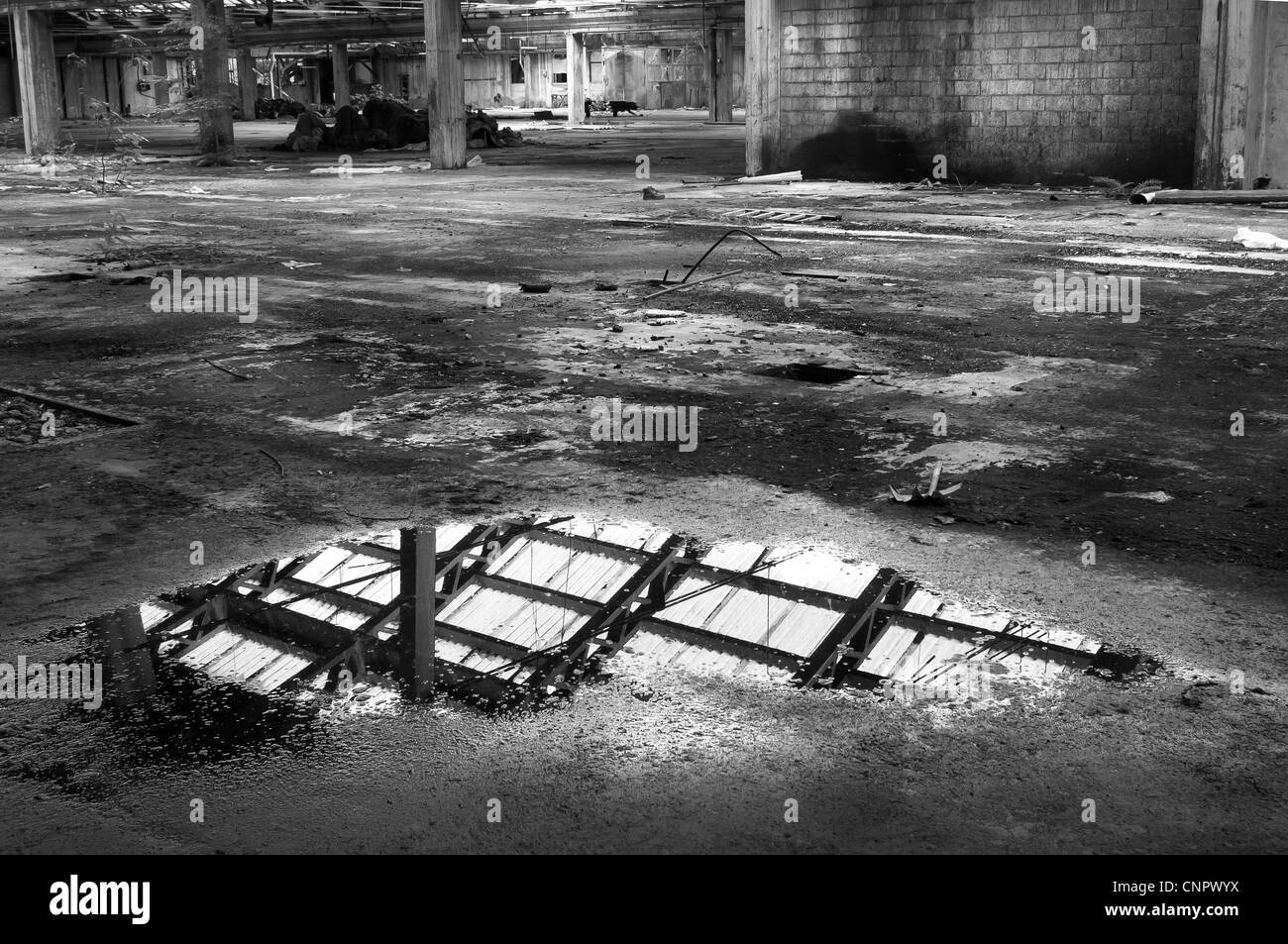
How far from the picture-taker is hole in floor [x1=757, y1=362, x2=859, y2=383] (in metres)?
6.90

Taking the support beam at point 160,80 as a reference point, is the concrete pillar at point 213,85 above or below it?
below

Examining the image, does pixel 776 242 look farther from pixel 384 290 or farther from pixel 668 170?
pixel 668 170

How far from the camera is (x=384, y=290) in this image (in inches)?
400

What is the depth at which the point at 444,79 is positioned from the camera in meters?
23.5

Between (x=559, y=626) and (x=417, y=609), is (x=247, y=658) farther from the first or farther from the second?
(x=559, y=626)

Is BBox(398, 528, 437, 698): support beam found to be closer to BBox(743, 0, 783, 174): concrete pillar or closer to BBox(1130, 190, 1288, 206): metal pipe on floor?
BBox(1130, 190, 1288, 206): metal pipe on floor

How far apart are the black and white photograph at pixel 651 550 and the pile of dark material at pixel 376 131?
61.6 feet

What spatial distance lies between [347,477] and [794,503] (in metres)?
1.89

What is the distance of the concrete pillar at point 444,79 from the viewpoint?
2331cm

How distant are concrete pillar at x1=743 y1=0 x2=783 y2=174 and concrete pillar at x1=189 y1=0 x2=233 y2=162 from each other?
39.4 ft

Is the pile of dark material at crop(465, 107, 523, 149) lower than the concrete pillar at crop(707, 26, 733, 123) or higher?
lower

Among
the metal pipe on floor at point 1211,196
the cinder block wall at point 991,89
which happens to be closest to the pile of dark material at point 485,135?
the cinder block wall at point 991,89

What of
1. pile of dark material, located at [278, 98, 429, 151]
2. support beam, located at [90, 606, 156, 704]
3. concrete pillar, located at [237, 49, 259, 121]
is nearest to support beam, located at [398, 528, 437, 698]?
support beam, located at [90, 606, 156, 704]

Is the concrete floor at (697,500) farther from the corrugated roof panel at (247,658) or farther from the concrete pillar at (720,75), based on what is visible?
the concrete pillar at (720,75)
